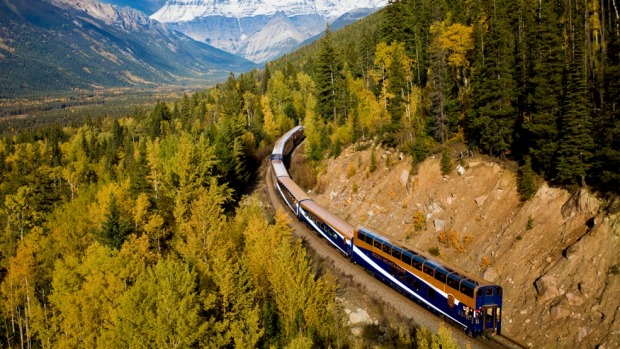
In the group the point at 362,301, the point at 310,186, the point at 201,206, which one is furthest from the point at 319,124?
the point at 362,301

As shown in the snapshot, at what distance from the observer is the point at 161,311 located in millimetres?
26734

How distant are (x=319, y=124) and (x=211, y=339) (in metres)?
49.4

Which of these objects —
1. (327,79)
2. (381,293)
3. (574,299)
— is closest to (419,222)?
(381,293)

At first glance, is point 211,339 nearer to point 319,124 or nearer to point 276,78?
point 319,124

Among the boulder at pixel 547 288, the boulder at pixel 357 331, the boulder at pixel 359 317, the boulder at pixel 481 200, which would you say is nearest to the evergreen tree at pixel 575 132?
the boulder at pixel 481 200

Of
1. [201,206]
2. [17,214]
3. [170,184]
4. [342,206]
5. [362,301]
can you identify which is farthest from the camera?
[17,214]

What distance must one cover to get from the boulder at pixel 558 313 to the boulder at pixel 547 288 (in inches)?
44.8

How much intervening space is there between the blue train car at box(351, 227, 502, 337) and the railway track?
1.88 ft

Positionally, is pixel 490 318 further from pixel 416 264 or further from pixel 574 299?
pixel 416 264

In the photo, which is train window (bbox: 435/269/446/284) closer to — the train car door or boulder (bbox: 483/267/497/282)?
the train car door

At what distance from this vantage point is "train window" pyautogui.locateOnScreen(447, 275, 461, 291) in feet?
90.6

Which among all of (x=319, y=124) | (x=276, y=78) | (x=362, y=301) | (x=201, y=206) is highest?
(x=276, y=78)

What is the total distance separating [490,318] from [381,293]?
31.5ft

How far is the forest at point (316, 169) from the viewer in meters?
29.8
